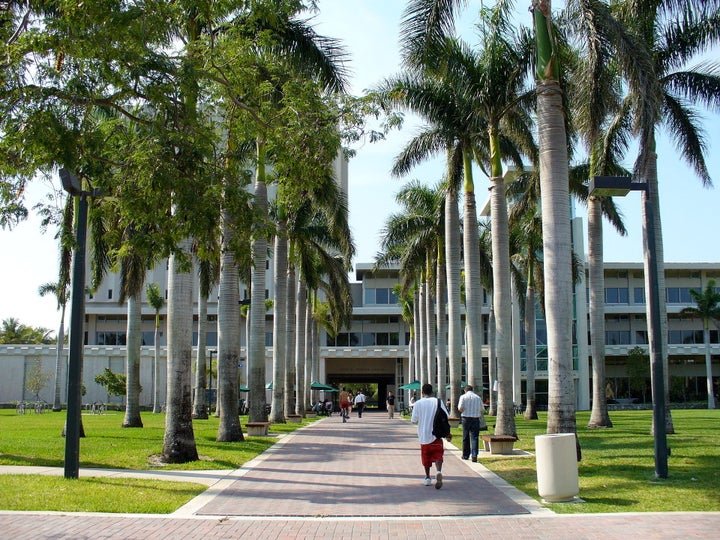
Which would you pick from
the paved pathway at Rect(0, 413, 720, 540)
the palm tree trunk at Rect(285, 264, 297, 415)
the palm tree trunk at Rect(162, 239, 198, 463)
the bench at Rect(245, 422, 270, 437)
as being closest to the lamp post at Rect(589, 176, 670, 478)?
the paved pathway at Rect(0, 413, 720, 540)

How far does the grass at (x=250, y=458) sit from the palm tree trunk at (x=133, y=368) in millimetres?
5673

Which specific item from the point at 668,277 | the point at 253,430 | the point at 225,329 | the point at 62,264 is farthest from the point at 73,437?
the point at 668,277

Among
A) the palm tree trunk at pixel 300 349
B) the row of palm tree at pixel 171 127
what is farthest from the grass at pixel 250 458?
the palm tree trunk at pixel 300 349

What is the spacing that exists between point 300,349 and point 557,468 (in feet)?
115

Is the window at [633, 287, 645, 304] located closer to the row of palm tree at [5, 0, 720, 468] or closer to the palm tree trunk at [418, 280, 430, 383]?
the palm tree trunk at [418, 280, 430, 383]

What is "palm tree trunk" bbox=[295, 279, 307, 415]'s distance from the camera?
139 feet

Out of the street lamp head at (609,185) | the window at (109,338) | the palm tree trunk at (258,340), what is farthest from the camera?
the window at (109,338)

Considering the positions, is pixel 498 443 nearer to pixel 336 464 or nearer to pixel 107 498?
pixel 336 464

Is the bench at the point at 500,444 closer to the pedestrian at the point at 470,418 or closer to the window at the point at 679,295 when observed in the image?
the pedestrian at the point at 470,418

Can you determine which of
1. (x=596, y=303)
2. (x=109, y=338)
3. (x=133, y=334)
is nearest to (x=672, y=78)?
(x=596, y=303)

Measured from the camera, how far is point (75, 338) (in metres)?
13.3

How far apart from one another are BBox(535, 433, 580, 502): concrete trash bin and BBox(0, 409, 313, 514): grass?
5284 mm

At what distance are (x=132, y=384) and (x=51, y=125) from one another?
20548 millimetres

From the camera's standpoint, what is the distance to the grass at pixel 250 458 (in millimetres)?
10578
